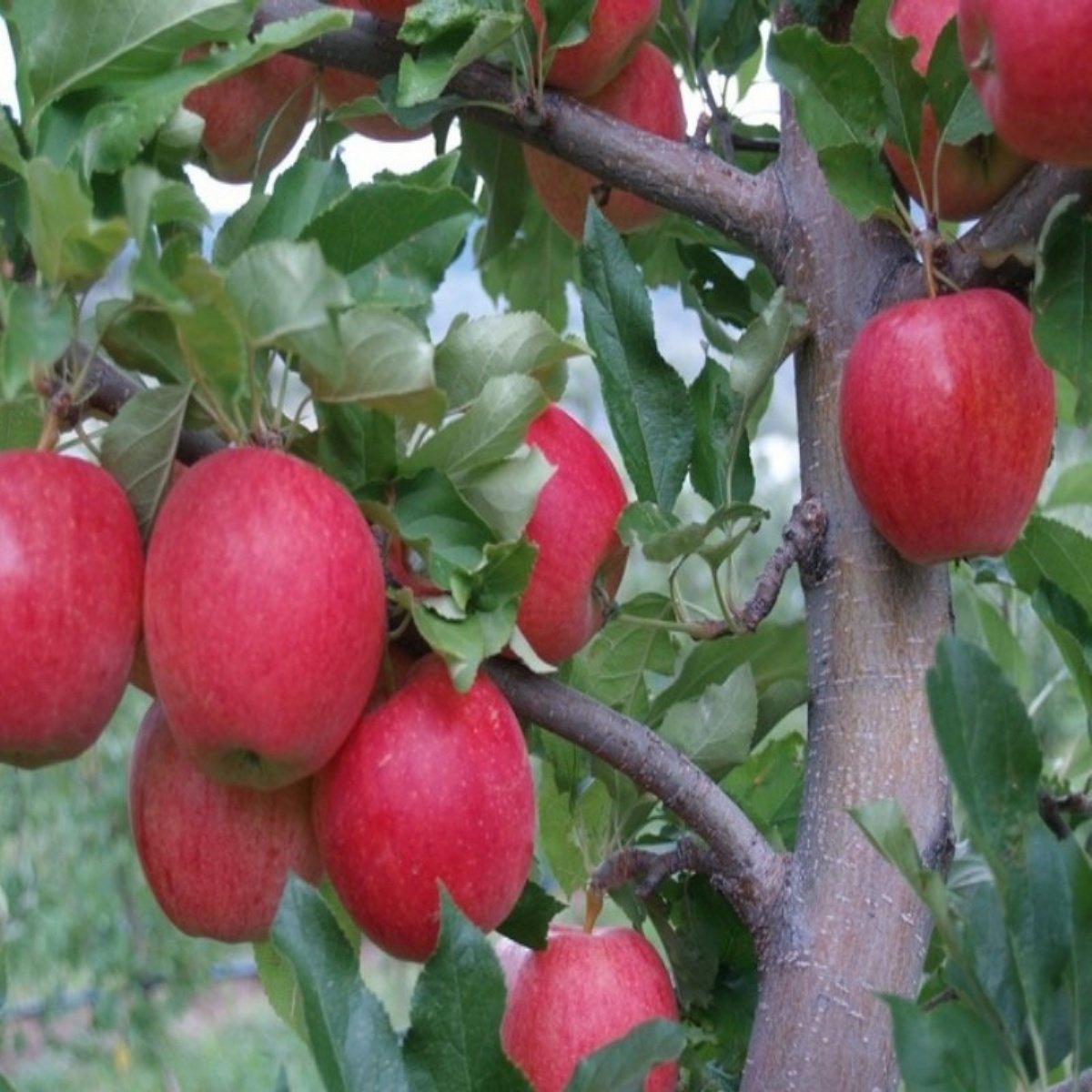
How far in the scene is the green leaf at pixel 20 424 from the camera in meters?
0.65

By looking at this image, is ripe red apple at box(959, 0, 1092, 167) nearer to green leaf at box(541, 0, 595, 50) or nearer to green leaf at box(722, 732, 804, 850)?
green leaf at box(541, 0, 595, 50)

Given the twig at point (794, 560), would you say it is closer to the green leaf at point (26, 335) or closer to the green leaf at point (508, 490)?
the green leaf at point (508, 490)

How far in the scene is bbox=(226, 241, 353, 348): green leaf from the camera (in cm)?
49

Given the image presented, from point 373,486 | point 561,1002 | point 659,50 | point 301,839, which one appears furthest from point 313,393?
point 659,50

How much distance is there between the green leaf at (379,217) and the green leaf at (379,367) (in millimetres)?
44

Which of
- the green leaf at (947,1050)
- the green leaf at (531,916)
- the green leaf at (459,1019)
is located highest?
the green leaf at (947,1050)

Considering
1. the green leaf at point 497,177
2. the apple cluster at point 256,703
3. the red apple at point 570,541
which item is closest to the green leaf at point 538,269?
the green leaf at point 497,177

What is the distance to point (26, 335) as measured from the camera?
499 mm

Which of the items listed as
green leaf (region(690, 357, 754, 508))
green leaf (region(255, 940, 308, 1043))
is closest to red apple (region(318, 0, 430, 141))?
green leaf (region(690, 357, 754, 508))

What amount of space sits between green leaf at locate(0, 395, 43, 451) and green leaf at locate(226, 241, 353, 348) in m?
0.17

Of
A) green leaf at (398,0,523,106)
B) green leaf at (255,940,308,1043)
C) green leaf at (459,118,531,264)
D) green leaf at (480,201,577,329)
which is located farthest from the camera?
green leaf at (480,201,577,329)

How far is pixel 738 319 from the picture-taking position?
941mm

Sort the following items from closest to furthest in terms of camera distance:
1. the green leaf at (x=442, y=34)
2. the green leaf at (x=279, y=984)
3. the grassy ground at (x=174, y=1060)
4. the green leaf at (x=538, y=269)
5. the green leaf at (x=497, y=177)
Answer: the green leaf at (x=442, y=34) < the green leaf at (x=279, y=984) < the green leaf at (x=497, y=177) < the green leaf at (x=538, y=269) < the grassy ground at (x=174, y=1060)

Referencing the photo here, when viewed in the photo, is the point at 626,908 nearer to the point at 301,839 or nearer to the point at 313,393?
the point at 301,839
